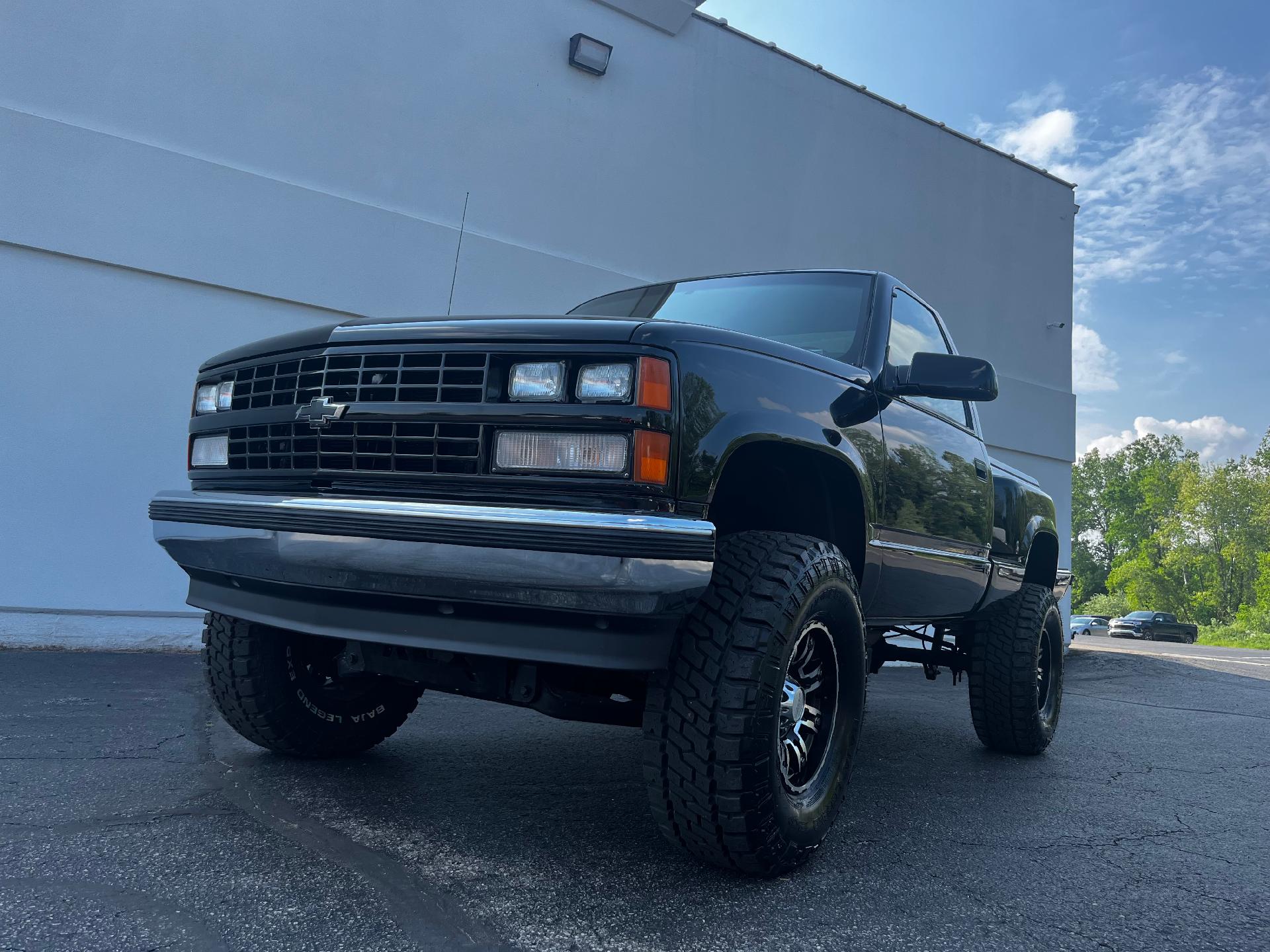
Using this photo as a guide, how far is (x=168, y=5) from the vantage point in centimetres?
693

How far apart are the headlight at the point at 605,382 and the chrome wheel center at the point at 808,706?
81cm

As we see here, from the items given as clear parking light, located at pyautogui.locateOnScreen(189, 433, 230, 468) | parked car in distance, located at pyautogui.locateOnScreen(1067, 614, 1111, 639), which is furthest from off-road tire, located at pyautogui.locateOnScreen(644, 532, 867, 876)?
parked car in distance, located at pyautogui.locateOnScreen(1067, 614, 1111, 639)

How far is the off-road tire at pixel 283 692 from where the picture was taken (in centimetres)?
317

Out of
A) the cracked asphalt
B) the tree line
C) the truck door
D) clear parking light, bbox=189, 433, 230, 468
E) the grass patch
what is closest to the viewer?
the cracked asphalt

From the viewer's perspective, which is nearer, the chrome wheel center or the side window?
the chrome wheel center

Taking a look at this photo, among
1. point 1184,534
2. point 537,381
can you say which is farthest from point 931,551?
point 1184,534

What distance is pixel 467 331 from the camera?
245 centimetres

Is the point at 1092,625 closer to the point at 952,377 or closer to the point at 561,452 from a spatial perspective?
the point at 952,377

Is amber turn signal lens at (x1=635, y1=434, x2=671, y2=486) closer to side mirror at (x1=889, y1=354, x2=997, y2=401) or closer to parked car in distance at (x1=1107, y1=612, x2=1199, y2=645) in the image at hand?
side mirror at (x1=889, y1=354, x2=997, y2=401)

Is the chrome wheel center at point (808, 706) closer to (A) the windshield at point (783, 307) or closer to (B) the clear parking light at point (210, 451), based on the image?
(A) the windshield at point (783, 307)

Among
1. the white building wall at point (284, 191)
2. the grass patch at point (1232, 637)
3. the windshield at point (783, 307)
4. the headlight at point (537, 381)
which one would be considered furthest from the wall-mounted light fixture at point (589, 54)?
the grass patch at point (1232, 637)

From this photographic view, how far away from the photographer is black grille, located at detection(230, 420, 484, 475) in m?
2.38

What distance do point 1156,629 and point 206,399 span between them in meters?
47.3

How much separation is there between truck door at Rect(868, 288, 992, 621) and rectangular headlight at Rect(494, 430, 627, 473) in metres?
1.24
